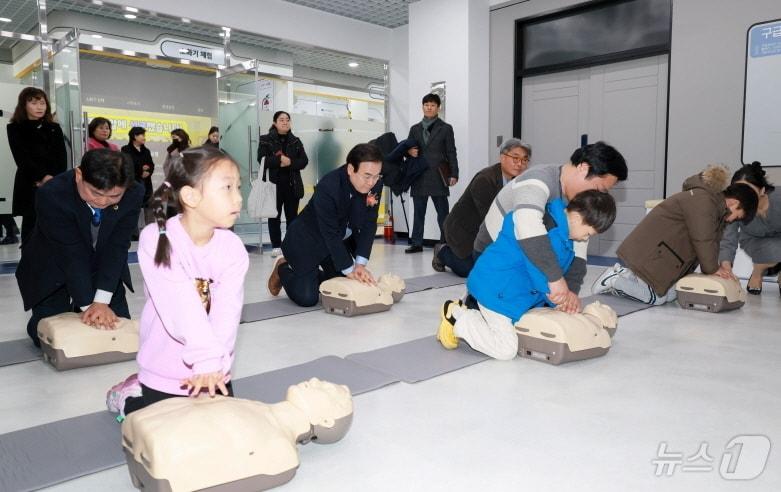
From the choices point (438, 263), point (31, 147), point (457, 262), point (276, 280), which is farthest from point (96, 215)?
point (438, 263)

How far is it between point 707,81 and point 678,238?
7.54 ft

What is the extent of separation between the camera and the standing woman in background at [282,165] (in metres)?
5.50

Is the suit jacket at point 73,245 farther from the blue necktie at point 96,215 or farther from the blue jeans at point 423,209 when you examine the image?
the blue jeans at point 423,209

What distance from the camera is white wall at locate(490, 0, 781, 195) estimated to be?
4.71 metres

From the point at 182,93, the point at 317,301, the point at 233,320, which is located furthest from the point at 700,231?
the point at 182,93

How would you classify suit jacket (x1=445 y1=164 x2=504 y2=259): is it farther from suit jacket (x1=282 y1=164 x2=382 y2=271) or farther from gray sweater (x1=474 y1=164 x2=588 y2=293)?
gray sweater (x1=474 y1=164 x2=588 y2=293)

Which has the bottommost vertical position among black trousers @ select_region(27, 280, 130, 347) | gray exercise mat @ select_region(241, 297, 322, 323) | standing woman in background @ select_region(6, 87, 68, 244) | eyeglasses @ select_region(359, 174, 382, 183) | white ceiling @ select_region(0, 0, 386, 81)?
gray exercise mat @ select_region(241, 297, 322, 323)

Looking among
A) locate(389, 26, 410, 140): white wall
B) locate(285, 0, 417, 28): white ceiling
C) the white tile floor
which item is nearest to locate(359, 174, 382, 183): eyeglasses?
the white tile floor

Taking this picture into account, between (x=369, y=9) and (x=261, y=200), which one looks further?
(x=369, y=9)

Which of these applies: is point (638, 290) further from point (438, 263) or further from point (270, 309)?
point (270, 309)

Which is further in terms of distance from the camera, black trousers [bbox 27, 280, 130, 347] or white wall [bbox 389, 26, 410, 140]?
white wall [bbox 389, 26, 410, 140]

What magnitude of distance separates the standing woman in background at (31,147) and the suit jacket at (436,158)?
3146 mm

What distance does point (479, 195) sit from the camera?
149 inches

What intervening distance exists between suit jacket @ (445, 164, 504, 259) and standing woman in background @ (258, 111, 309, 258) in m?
2.09
